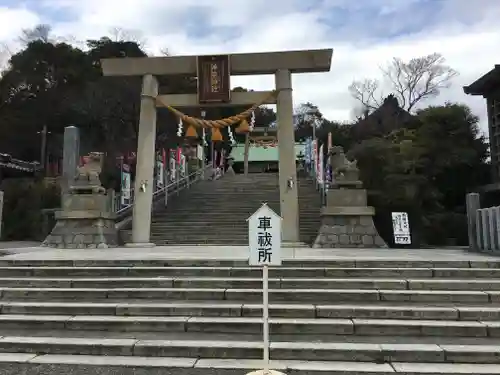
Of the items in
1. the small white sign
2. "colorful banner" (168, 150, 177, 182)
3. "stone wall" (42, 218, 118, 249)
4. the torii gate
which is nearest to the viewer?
the small white sign

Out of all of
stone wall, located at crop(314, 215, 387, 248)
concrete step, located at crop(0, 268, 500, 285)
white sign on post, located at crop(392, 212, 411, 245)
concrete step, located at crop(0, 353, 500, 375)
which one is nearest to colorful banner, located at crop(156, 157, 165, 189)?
stone wall, located at crop(314, 215, 387, 248)

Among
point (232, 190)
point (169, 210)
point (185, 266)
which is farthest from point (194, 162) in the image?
point (185, 266)

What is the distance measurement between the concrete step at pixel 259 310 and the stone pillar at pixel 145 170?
686 cm

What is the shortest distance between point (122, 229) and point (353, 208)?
776cm

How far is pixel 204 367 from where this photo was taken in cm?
487

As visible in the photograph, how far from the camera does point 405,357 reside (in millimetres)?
5023

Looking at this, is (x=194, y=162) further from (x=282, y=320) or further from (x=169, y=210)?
(x=282, y=320)

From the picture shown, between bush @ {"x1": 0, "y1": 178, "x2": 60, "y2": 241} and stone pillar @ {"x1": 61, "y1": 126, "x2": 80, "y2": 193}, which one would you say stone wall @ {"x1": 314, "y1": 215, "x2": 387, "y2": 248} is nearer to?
stone pillar @ {"x1": 61, "y1": 126, "x2": 80, "y2": 193}

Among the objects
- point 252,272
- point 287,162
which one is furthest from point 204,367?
point 287,162

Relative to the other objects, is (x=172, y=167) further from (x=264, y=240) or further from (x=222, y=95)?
(x=264, y=240)

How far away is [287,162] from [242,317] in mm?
7986

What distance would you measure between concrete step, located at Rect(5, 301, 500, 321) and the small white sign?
167 cm

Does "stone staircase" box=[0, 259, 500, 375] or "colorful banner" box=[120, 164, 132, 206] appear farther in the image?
"colorful banner" box=[120, 164, 132, 206]

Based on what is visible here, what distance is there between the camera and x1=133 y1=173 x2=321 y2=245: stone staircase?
→ 14953 mm
